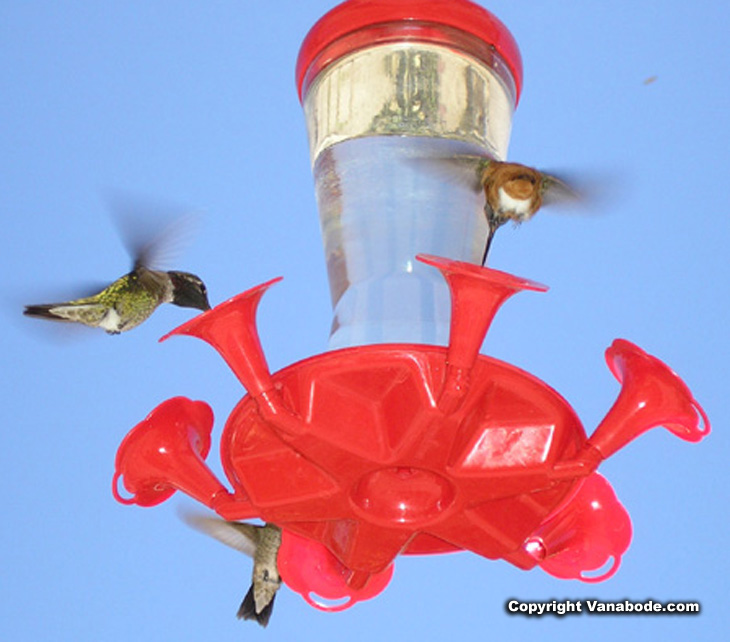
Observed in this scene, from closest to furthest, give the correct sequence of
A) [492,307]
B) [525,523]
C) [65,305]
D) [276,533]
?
[492,307] < [525,523] < [65,305] < [276,533]

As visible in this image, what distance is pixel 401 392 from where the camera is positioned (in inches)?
105

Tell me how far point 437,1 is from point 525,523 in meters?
1.62

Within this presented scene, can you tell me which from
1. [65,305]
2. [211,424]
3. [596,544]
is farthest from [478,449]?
[65,305]

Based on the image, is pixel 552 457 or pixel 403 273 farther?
pixel 403 273

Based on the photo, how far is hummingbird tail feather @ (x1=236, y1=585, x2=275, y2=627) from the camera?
5535 mm

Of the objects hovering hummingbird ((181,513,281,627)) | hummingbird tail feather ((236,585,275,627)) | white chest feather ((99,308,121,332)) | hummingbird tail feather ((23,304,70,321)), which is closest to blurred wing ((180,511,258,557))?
hovering hummingbird ((181,513,281,627))

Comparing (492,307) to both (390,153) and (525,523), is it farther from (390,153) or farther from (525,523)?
(390,153)

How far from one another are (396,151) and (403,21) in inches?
15.8

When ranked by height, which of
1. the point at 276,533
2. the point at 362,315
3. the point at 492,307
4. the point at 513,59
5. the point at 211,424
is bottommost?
the point at 276,533

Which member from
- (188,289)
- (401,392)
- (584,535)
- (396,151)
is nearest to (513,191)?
(396,151)

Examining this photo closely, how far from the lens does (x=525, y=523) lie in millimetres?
3072

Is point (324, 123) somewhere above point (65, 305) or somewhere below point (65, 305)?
above

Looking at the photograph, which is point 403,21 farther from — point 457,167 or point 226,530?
point 226,530

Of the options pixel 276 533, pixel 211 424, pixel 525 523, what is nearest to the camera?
pixel 525 523
